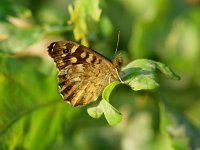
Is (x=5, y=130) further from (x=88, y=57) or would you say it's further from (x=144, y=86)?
(x=144, y=86)

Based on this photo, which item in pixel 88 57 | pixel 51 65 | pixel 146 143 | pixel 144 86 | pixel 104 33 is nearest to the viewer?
pixel 144 86

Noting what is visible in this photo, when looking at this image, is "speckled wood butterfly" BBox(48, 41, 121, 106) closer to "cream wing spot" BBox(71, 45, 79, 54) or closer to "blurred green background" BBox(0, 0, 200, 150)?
"cream wing spot" BBox(71, 45, 79, 54)

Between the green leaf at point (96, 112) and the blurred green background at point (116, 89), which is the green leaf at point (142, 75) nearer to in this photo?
the green leaf at point (96, 112)

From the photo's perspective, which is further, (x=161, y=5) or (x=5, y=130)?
(x=161, y=5)

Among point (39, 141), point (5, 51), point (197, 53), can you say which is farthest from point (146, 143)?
point (5, 51)

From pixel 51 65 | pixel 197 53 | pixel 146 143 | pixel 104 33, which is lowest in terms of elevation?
pixel 146 143
